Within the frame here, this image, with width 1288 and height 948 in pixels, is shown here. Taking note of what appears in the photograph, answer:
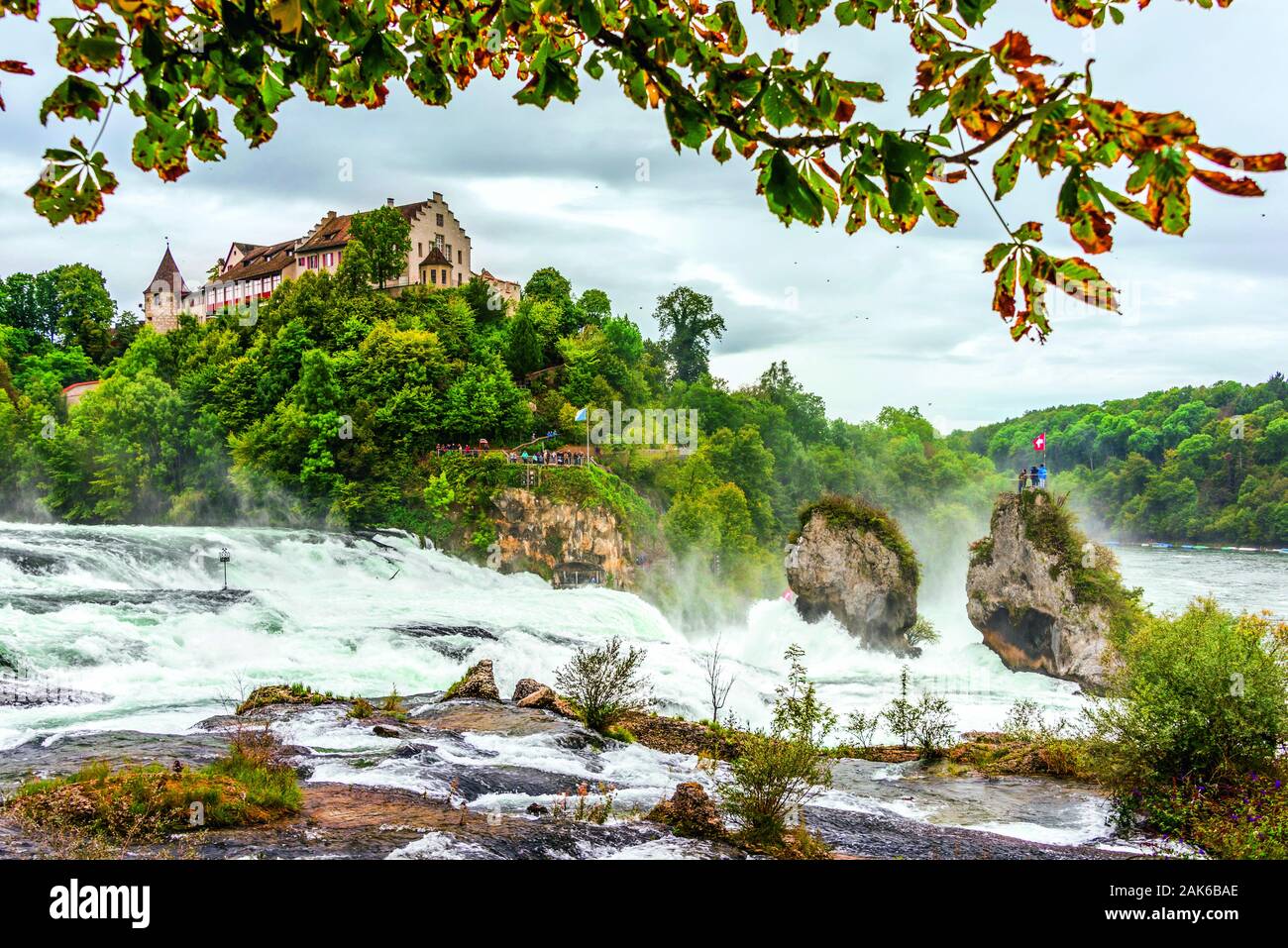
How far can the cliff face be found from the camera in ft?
150

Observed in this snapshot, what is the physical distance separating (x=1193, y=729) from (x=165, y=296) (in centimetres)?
7736

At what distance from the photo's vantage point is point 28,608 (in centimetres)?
2003

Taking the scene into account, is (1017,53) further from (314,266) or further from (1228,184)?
(314,266)

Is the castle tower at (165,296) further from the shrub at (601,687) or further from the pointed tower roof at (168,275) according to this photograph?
the shrub at (601,687)

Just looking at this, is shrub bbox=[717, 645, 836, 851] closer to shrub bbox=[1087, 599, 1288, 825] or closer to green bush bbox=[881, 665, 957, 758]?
shrub bbox=[1087, 599, 1288, 825]

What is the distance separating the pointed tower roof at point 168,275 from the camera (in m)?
71.8

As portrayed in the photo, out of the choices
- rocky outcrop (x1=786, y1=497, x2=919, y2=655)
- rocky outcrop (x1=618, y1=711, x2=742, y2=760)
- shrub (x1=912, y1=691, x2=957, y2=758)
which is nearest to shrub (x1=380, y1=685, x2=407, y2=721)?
rocky outcrop (x1=618, y1=711, x2=742, y2=760)

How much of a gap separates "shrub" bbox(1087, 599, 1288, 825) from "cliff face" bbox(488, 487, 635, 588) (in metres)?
35.8

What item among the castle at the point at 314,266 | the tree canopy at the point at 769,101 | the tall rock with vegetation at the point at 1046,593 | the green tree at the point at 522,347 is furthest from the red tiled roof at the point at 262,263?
the tree canopy at the point at 769,101

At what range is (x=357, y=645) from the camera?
2188 centimetres

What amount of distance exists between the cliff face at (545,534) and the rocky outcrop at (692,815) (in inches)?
1444
